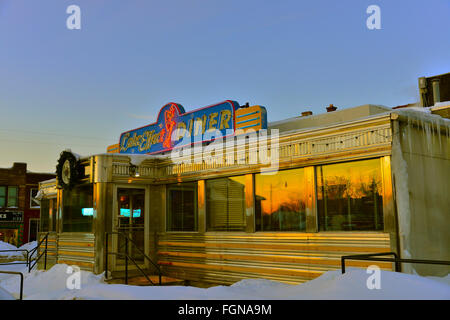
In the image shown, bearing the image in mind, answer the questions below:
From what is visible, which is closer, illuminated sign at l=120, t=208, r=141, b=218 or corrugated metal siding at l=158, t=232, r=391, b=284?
corrugated metal siding at l=158, t=232, r=391, b=284

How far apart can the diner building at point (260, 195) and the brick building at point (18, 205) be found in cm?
2528

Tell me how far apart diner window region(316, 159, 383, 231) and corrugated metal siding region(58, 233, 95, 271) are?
6257mm

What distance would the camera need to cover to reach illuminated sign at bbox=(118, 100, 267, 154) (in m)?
13.0

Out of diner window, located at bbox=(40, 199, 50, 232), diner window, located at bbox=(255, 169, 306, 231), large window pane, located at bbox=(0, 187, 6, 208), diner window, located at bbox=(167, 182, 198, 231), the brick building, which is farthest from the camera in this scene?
large window pane, located at bbox=(0, 187, 6, 208)

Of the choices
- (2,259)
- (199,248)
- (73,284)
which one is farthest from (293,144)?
(2,259)

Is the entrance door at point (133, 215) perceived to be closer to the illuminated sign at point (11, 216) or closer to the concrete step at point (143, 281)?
the concrete step at point (143, 281)

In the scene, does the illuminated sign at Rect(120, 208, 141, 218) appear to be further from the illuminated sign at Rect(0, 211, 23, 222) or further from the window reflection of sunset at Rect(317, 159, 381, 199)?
the illuminated sign at Rect(0, 211, 23, 222)

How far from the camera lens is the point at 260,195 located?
11.0 metres

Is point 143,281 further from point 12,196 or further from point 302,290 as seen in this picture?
point 12,196

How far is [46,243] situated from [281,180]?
27.6ft

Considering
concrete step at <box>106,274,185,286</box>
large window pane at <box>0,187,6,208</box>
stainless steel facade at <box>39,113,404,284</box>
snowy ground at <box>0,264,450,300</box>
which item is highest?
large window pane at <box>0,187,6,208</box>

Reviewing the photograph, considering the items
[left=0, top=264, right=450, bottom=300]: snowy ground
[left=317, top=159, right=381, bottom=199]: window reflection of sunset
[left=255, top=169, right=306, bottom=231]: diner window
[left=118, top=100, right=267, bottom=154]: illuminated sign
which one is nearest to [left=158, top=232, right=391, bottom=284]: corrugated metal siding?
[left=255, top=169, right=306, bottom=231]: diner window

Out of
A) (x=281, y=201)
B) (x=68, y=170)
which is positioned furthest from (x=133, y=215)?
(x=281, y=201)

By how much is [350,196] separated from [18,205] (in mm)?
35960
